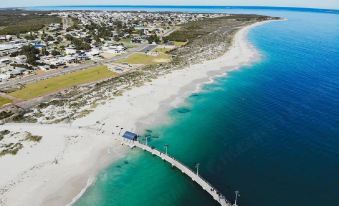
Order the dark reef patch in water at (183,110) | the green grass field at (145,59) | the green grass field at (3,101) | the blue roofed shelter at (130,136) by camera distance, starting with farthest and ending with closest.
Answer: the green grass field at (145,59)
the green grass field at (3,101)
the dark reef patch in water at (183,110)
the blue roofed shelter at (130,136)

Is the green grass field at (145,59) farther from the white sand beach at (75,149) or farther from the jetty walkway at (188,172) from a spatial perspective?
the jetty walkway at (188,172)

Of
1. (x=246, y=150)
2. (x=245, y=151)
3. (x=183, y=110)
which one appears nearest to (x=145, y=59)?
(x=183, y=110)

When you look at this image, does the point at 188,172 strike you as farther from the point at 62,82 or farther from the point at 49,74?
the point at 49,74

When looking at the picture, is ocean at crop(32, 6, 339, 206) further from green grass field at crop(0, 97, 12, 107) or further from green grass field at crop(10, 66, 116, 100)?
green grass field at crop(0, 97, 12, 107)

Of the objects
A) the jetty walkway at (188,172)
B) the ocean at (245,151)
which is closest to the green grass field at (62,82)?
the ocean at (245,151)

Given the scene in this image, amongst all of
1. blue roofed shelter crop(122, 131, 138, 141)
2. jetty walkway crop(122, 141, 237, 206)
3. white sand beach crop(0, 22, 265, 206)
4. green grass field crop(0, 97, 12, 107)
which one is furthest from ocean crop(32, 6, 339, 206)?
green grass field crop(0, 97, 12, 107)

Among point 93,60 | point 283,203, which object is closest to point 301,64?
point 93,60
